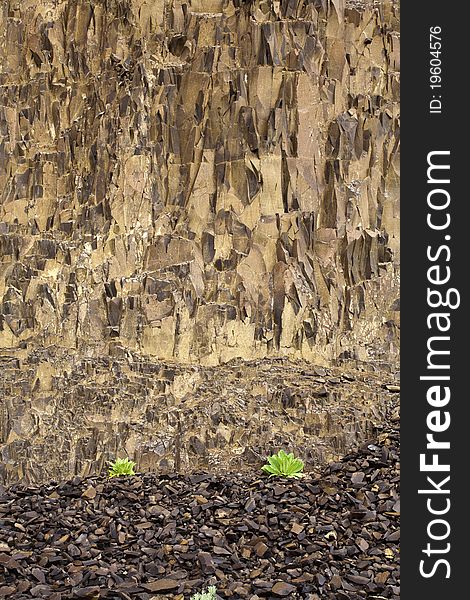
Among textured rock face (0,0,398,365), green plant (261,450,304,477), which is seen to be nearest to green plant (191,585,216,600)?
green plant (261,450,304,477)

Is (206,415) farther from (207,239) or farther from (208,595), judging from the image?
(208,595)

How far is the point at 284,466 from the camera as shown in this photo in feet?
20.5

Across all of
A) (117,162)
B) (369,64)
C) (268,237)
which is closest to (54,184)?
(117,162)

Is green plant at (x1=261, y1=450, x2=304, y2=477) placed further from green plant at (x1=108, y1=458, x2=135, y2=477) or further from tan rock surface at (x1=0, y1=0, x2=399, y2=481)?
green plant at (x1=108, y1=458, x2=135, y2=477)

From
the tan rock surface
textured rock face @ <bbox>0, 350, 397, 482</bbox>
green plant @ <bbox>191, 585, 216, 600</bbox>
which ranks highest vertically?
the tan rock surface

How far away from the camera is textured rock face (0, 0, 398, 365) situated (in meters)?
6.63

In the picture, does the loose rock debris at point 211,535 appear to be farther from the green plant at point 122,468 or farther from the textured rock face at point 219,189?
the textured rock face at point 219,189

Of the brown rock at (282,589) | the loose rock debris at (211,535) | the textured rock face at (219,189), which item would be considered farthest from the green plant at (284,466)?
the brown rock at (282,589)

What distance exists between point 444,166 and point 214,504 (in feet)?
8.58

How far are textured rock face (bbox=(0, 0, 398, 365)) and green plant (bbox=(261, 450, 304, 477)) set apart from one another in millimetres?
782

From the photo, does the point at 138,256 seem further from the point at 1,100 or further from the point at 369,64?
the point at 369,64

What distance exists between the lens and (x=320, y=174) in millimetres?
6680

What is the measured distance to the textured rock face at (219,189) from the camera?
663cm

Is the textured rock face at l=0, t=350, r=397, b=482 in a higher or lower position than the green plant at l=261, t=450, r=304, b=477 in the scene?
higher
